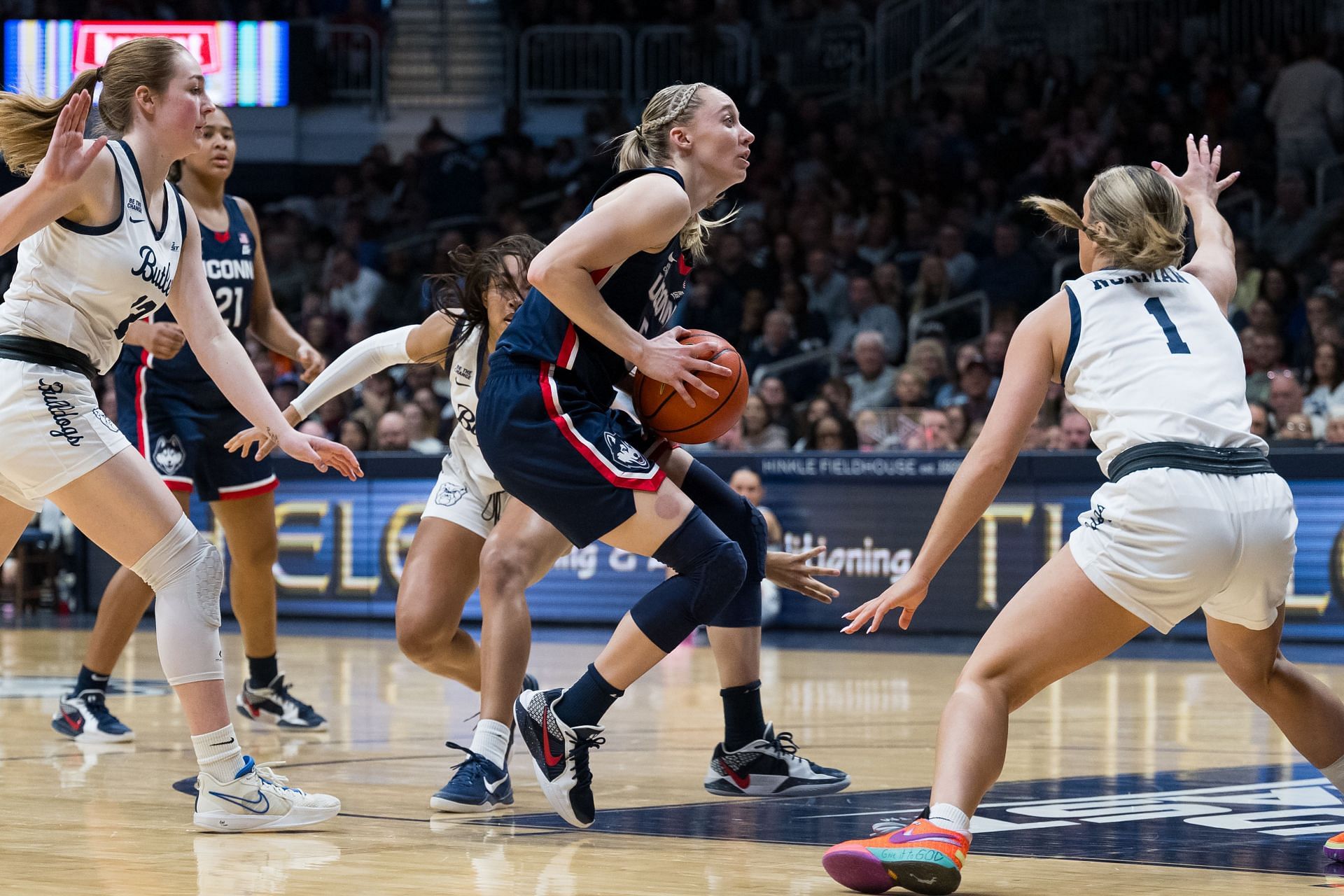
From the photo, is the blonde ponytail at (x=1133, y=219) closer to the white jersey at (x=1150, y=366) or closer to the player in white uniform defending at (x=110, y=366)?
the white jersey at (x=1150, y=366)

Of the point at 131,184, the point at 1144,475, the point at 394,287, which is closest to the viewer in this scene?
the point at 1144,475

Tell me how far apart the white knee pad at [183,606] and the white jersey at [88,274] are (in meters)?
0.54

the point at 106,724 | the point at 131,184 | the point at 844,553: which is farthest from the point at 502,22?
the point at 131,184

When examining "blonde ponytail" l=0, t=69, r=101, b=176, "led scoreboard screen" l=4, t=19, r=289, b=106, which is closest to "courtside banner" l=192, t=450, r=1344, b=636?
"blonde ponytail" l=0, t=69, r=101, b=176

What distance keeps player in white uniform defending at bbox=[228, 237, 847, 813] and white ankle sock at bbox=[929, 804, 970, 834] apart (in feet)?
4.32

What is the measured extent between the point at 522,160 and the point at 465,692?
10.3 m

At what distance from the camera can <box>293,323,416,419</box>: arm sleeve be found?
5.04m

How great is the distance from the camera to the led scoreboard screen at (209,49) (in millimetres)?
17688

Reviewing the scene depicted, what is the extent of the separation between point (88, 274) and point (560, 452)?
48.2 inches

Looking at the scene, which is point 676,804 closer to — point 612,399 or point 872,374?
point 612,399

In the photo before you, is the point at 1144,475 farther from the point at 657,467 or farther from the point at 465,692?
the point at 465,692

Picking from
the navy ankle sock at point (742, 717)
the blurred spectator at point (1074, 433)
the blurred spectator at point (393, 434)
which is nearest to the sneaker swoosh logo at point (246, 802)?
the navy ankle sock at point (742, 717)

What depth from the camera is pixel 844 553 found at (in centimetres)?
1055

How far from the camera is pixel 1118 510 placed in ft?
11.7
